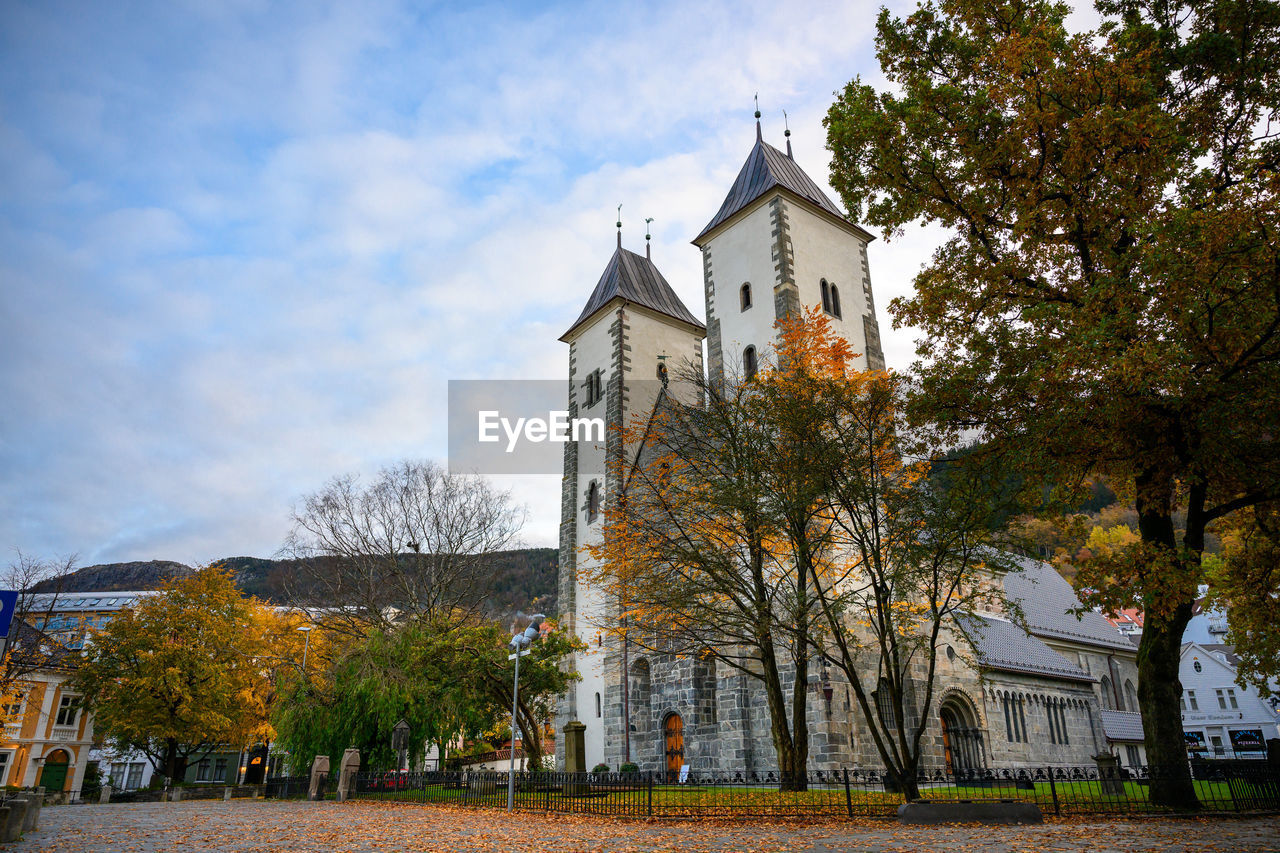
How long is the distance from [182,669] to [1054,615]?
39.2m

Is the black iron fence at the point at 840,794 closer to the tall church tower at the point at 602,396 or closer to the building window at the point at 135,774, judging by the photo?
the tall church tower at the point at 602,396

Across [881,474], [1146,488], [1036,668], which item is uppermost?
[881,474]

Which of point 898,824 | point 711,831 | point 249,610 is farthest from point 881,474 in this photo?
point 249,610

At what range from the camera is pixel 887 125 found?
46.3ft

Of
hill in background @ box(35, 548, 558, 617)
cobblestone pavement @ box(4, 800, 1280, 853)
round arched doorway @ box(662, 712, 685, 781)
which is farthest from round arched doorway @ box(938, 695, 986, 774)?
hill in background @ box(35, 548, 558, 617)

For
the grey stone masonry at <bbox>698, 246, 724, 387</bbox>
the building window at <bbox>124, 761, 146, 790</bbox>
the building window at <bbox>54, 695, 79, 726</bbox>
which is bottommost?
the building window at <bbox>124, 761, 146, 790</bbox>

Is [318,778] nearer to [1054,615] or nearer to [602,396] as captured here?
[602,396]

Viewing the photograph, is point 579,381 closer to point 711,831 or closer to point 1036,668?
point 1036,668

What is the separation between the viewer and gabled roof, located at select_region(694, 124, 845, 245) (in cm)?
3124

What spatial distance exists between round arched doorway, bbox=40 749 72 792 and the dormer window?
34280 mm

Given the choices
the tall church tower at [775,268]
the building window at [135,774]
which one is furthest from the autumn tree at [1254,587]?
the building window at [135,774]

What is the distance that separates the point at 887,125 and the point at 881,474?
276 inches

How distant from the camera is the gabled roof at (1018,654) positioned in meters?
28.0

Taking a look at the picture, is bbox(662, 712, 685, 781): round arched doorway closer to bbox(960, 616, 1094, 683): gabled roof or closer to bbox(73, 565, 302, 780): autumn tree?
bbox(960, 616, 1094, 683): gabled roof
